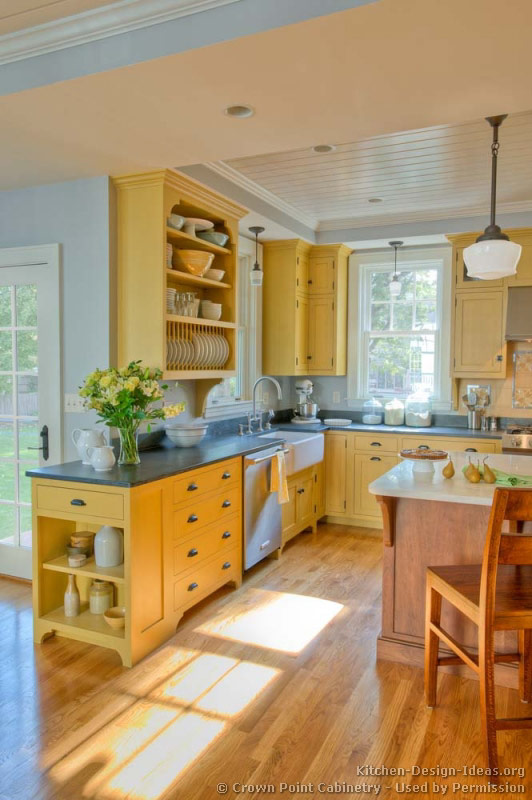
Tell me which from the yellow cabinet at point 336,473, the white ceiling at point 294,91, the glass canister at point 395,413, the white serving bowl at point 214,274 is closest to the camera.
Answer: the white ceiling at point 294,91

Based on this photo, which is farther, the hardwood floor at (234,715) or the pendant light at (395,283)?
the pendant light at (395,283)

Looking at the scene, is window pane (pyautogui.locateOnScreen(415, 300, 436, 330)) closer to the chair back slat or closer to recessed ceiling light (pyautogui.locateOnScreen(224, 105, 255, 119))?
recessed ceiling light (pyautogui.locateOnScreen(224, 105, 255, 119))

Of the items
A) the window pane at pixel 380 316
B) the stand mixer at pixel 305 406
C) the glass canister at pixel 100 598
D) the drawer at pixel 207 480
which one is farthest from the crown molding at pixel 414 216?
the glass canister at pixel 100 598

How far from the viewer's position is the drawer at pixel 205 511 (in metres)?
3.07

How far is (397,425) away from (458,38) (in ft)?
12.4

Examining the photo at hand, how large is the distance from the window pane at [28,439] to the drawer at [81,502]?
821 mm

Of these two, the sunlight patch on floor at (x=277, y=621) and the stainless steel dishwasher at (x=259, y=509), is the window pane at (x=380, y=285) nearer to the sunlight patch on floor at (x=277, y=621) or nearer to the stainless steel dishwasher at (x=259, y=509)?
the stainless steel dishwasher at (x=259, y=509)

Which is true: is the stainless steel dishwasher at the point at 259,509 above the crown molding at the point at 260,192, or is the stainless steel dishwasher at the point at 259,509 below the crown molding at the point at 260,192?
below

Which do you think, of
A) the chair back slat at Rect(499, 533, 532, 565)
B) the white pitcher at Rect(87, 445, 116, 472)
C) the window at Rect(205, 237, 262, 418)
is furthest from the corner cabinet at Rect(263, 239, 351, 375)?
the chair back slat at Rect(499, 533, 532, 565)

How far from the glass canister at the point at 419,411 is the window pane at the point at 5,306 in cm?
342

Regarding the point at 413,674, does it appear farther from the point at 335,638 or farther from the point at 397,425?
the point at 397,425

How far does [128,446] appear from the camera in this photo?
3090 mm

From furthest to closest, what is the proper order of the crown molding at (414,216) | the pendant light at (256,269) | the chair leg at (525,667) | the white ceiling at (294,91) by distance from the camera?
the crown molding at (414,216) < the pendant light at (256,269) < the chair leg at (525,667) < the white ceiling at (294,91)

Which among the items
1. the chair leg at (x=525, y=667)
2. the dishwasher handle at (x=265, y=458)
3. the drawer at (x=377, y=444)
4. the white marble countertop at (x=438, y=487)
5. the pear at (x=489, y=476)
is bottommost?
the chair leg at (x=525, y=667)
